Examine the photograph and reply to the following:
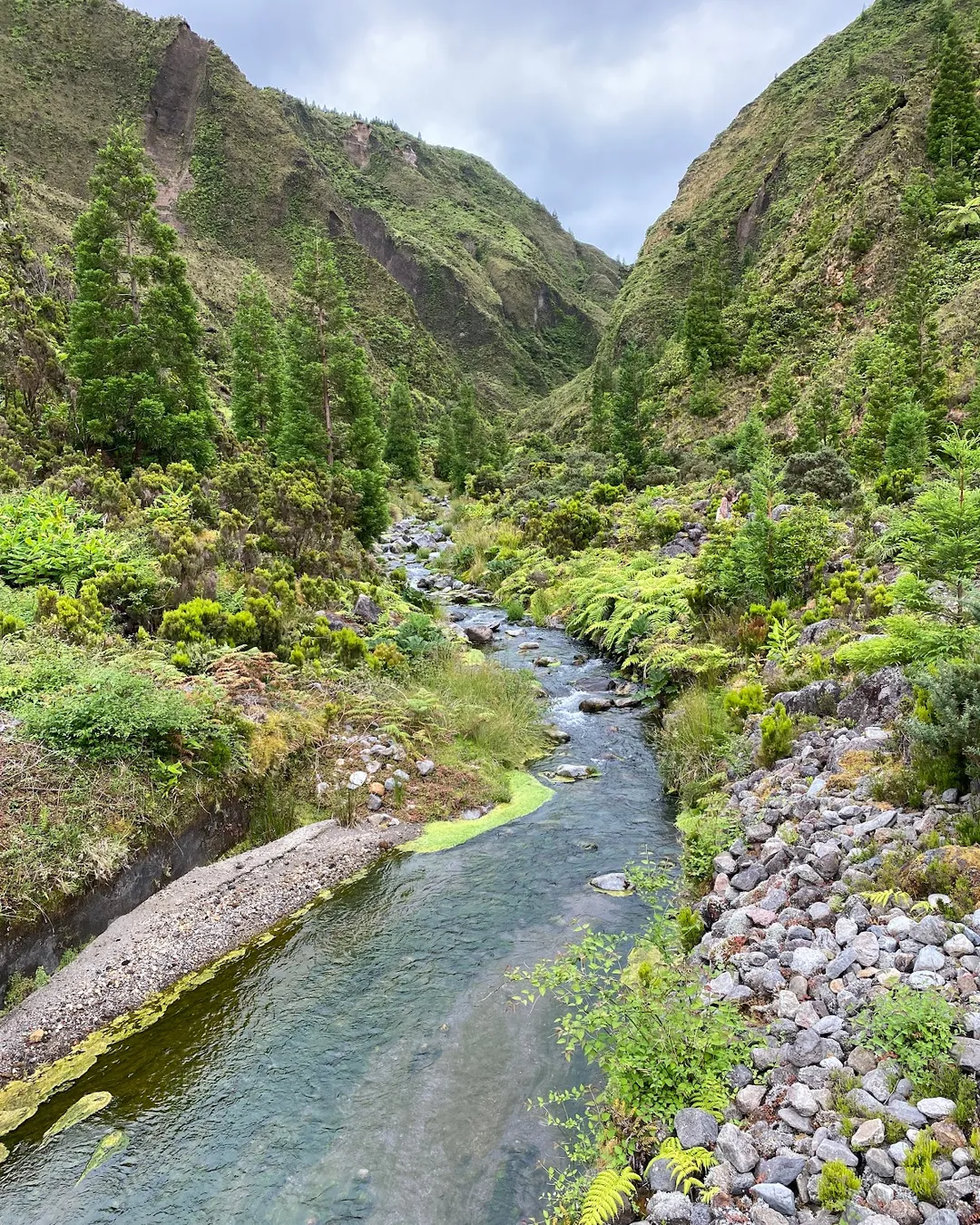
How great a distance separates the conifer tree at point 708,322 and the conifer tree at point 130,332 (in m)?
32.6

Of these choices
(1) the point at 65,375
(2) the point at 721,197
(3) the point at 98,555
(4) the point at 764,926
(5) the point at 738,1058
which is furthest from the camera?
(2) the point at 721,197

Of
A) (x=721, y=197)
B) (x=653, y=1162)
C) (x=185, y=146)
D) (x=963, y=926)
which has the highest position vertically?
(x=185, y=146)

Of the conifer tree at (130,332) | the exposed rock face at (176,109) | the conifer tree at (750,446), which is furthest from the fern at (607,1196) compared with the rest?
the exposed rock face at (176,109)

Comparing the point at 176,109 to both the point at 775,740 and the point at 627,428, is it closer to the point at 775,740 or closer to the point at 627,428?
the point at 627,428

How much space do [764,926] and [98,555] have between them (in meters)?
11.1

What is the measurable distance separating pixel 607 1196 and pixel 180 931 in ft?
16.3

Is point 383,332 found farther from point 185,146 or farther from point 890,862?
point 890,862

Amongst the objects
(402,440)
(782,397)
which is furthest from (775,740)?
(402,440)

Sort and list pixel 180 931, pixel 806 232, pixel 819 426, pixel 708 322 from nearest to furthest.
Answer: pixel 180 931, pixel 819 426, pixel 708 322, pixel 806 232

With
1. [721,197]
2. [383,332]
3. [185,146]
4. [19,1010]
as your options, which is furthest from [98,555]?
[185,146]

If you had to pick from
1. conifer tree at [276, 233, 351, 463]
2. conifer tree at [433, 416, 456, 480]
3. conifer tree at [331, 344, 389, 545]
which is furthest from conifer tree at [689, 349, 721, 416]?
conifer tree at [276, 233, 351, 463]

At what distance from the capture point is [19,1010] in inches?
233

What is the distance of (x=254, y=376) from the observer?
111 ft

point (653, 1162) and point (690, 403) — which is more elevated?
point (690, 403)
